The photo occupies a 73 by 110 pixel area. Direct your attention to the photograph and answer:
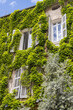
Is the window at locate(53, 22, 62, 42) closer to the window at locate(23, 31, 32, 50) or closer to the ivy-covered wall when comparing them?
the ivy-covered wall

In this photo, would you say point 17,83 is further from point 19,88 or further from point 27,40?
point 27,40

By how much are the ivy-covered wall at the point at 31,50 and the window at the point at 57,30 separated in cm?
25

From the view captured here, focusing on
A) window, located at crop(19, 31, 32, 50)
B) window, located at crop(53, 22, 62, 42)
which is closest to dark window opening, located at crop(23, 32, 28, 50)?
window, located at crop(19, 31, 32, 50)

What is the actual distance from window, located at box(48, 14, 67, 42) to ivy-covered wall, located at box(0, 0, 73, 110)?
25 centimetres

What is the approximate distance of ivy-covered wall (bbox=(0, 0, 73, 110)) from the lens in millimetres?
8758

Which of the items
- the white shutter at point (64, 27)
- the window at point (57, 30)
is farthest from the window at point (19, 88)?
the white shutter at point (64, 27)

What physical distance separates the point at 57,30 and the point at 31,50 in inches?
80.0

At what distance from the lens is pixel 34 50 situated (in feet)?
32.0

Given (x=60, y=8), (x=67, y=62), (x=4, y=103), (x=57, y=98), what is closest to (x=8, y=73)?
(x=4, y=103)

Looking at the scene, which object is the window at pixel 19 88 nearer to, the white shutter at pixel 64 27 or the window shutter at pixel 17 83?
the window shutter at pixel 17 83

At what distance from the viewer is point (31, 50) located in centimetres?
993

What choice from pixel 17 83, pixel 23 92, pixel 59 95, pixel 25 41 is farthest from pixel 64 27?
pixel 59 95

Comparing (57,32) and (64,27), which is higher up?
(64,27)

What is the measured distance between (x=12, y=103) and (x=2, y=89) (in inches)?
47.3
